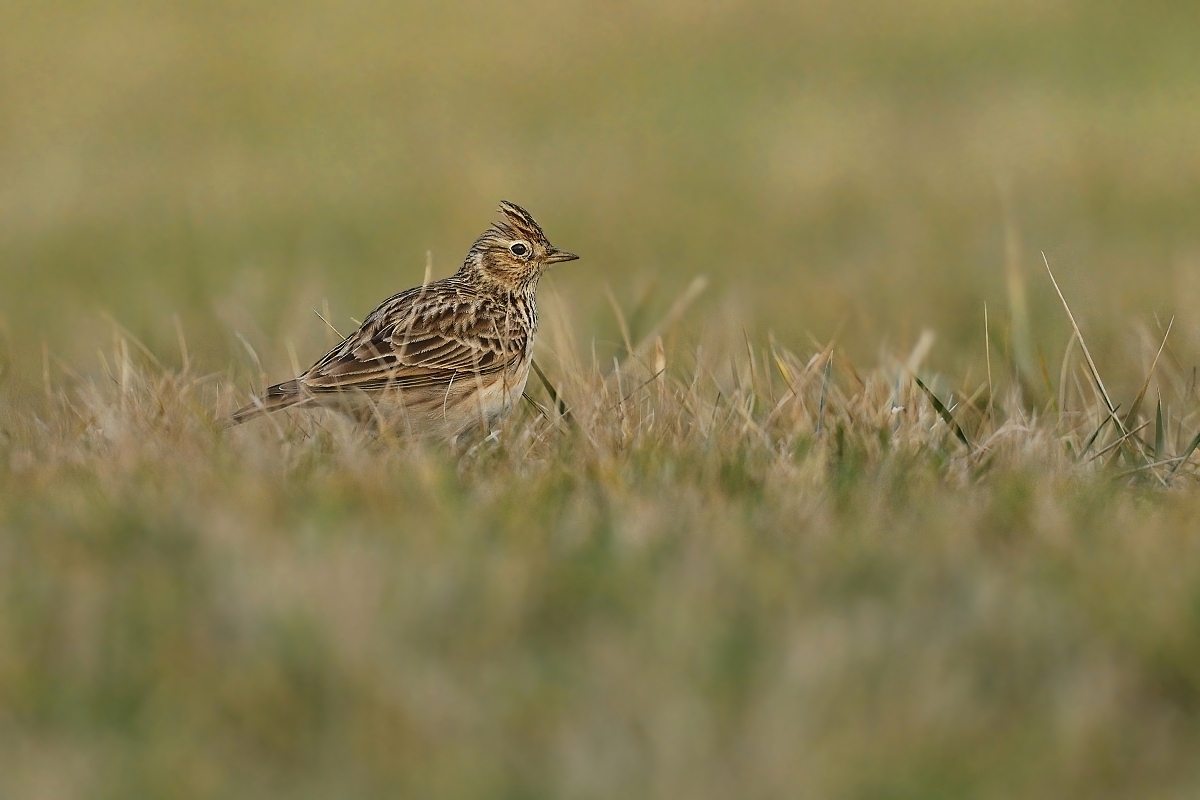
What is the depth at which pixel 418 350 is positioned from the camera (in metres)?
6.29

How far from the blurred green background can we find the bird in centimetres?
86

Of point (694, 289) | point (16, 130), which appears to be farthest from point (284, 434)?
point (16, 130)

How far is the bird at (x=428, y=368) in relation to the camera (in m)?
5.89

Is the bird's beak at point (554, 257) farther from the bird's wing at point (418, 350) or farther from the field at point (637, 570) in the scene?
the bird's wing at point (418, 350)

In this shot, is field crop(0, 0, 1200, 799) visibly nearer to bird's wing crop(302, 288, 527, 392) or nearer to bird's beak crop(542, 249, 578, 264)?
bird's wing crop(302, 288, 527, 392)

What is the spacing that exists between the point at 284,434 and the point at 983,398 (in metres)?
2.59

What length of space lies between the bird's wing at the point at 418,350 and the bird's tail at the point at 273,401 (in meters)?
0.06

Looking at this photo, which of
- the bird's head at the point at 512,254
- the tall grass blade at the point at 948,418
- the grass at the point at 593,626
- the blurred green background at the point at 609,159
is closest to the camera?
the grass at the point at 593,626

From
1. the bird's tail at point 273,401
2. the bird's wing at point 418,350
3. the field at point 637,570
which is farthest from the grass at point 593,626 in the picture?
the bird's wing at point 418,350

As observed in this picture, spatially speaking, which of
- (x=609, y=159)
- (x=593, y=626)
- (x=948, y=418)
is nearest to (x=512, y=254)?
(x=948, y=418)

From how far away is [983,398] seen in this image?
20.2ft

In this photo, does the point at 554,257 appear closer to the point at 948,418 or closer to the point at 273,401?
the point at 273,401

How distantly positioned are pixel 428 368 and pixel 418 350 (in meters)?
0.11

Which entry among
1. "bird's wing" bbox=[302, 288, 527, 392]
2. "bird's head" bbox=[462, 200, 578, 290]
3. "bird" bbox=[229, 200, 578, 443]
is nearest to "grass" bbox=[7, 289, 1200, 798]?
"bird" bbox=[229, 200, 578, 443]
